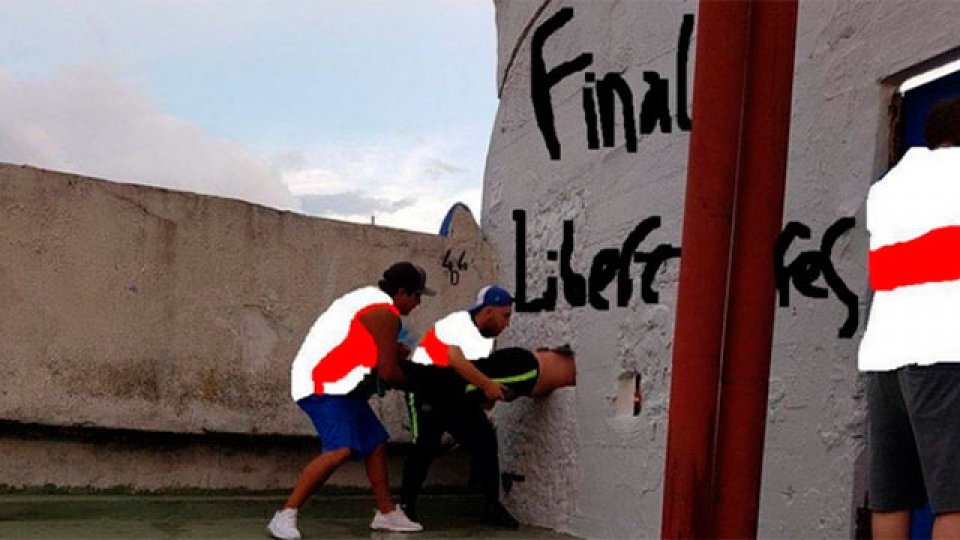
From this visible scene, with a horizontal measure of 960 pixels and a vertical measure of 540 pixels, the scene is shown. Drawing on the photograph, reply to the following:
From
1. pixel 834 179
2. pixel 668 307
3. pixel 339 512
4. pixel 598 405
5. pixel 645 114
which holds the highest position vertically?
pixel 645 114

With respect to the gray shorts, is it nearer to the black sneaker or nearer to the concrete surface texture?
the concrete surface texture

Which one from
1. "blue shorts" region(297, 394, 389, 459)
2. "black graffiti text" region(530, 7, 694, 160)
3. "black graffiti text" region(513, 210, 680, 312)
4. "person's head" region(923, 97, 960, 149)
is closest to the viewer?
"person's head" region(923, 97, 960, 149)

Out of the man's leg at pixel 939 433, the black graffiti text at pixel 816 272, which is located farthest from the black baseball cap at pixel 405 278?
the man's leg at pixel 939 433

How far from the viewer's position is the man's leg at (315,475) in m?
4.95

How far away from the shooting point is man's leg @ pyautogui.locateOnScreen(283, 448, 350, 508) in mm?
4949

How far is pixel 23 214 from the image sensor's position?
552 cm

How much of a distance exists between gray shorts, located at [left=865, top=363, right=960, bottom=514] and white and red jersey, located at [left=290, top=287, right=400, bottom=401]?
8.91 ft

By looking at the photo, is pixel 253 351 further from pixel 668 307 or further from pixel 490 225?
pixel 668 307

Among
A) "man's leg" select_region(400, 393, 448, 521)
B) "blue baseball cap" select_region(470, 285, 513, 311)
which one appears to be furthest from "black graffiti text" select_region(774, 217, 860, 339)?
"man's leg" select_region(400, 393, 448, 521)

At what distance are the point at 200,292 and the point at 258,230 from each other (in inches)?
18.0

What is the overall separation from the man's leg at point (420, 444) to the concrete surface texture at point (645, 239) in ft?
1.75

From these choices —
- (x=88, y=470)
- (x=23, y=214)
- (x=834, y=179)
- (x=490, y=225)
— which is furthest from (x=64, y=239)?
(x=834, y=179)

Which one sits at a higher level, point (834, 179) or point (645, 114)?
point (645, 114)

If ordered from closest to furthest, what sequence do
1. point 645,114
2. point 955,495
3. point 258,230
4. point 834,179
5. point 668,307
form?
point 955,495
point 834,179
point 668,307
point 645,114
point 258,230
